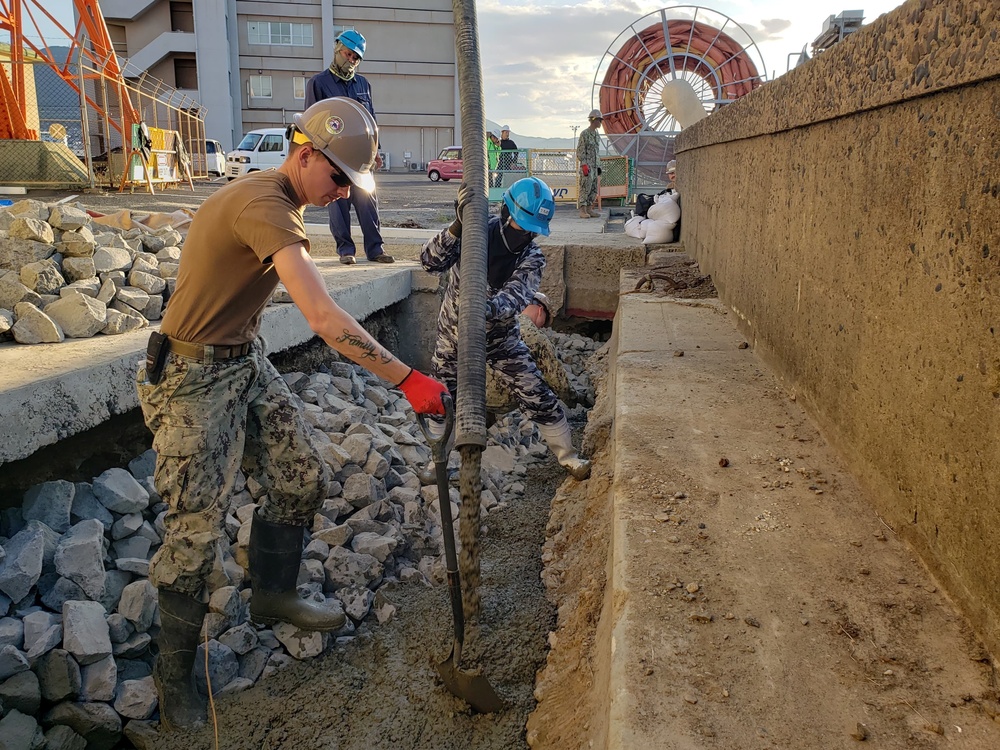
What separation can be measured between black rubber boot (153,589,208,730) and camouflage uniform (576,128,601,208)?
1264 centimetres

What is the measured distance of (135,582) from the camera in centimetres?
312

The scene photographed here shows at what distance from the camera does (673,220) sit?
8703mm

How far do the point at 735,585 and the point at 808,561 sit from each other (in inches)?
9.3

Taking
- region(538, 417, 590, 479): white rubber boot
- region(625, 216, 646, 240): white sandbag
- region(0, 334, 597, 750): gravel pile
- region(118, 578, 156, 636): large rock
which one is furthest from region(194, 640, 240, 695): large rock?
region(625, 216, 646, 240): white sandbag

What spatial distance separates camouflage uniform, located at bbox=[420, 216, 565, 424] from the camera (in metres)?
4.22

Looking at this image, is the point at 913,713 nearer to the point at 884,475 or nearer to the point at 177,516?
the point at 884,475

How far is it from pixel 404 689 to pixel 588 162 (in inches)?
500

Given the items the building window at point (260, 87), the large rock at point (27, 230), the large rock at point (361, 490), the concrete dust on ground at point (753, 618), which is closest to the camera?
the concrete dust on ground at point (753, 618)

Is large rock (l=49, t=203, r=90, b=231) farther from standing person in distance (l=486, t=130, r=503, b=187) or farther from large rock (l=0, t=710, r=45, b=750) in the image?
standing person in distance (l=486, t=130, r=503, b=187)

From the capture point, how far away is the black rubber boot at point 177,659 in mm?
2678

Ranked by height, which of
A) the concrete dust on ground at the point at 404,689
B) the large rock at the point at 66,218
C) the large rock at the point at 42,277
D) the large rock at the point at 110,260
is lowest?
the concrete dust on ground at the point at 404,689

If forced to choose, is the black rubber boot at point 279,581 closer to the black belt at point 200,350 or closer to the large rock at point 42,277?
the black belt at point 200,350

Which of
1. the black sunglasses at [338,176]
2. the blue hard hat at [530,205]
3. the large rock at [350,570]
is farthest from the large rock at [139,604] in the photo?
the blue hard hat at [530,205]

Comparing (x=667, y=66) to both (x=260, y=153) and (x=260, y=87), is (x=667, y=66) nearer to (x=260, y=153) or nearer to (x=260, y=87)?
(x=260, y=153)
